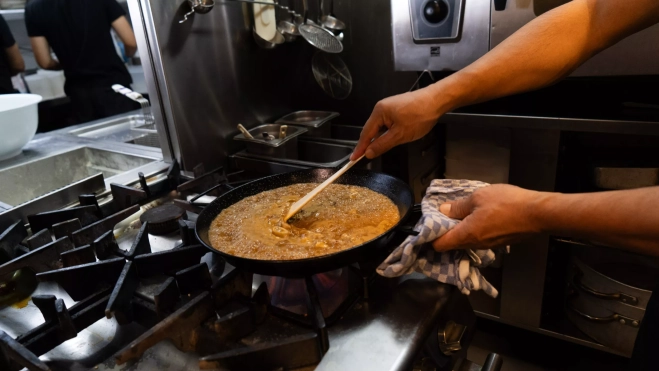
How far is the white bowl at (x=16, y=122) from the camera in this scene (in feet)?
4.66

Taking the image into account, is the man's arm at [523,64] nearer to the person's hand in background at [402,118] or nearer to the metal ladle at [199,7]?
the person's hand in background at [402,118]

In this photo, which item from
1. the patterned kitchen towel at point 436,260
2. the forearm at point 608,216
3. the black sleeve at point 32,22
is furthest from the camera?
the black sleeve at point 32,22

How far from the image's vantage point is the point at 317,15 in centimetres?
196

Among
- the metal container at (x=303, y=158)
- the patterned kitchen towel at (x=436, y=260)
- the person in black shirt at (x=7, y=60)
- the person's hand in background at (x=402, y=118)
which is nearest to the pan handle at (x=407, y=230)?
the patterned kitchen towel at (x=436, y=260)

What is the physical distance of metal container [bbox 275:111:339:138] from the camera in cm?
165

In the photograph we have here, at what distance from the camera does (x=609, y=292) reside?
4.44ft

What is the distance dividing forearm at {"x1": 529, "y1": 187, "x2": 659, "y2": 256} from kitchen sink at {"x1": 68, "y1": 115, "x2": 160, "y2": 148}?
1.56 meters

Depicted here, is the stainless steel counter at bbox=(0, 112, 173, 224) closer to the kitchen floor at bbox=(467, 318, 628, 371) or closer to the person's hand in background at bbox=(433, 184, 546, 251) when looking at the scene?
the person's hand in background at bbox=(433, 184, 546, 251)

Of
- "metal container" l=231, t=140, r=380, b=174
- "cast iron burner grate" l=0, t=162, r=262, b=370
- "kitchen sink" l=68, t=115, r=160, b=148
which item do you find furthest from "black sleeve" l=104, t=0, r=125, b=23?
"cast iron burner grate" l=0, t=162, r=262, b=370

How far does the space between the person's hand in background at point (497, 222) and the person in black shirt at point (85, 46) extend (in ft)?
8.76

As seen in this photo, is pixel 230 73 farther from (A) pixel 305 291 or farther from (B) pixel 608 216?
(B) pixel 608 216

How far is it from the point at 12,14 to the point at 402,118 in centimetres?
388

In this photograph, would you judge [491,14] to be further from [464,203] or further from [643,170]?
[464,203]

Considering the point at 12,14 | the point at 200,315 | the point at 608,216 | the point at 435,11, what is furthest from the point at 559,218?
the point at 12,14
